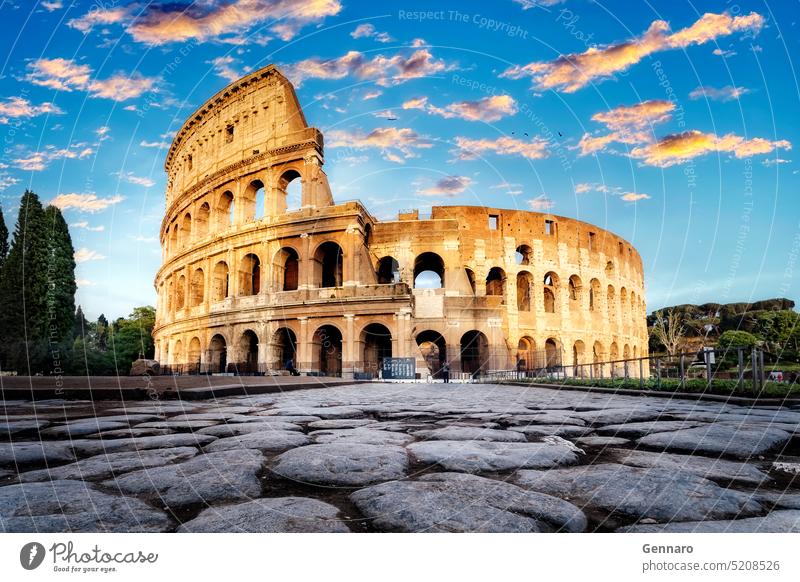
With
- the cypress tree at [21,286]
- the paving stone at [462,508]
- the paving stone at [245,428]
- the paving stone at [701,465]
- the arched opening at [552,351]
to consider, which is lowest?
the arched opening at [552,351]

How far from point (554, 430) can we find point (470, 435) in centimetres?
62

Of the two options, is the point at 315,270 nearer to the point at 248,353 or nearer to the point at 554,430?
the point at 248,353

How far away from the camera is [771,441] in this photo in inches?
92.3

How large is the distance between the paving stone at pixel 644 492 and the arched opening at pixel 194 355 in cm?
2318

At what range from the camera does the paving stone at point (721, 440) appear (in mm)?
2109

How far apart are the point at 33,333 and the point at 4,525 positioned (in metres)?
7.98

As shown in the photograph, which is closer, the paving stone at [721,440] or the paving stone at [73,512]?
the paving stone at [73,512]

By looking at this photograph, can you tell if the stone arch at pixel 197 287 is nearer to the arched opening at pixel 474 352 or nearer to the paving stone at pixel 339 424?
the arched opening at pixel 474 352

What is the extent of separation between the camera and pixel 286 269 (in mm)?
21953

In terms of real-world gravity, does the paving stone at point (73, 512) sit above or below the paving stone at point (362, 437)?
above

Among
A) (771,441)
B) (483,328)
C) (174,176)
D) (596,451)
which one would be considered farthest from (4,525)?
(174,176)

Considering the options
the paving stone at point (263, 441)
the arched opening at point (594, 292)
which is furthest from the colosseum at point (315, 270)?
the paving stone at point (263, 441)

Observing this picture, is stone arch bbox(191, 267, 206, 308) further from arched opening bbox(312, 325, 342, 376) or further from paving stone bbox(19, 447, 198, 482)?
paving stone bbox(19, 447, 198, 482)
